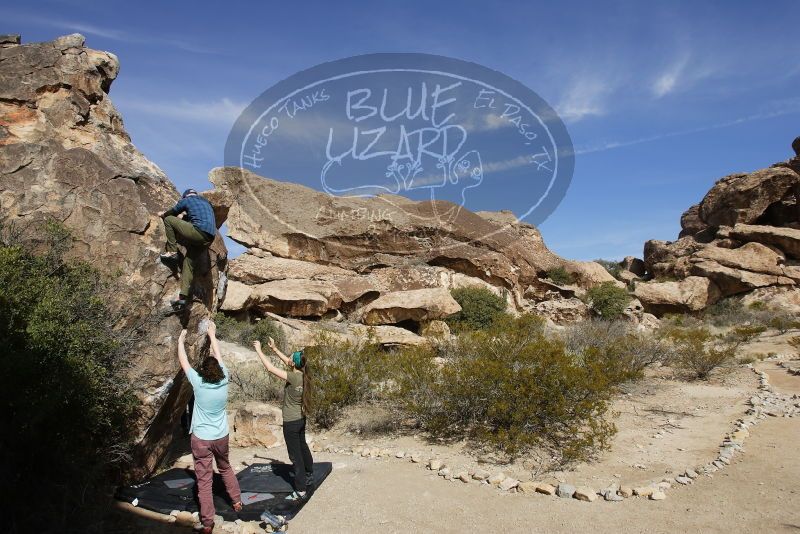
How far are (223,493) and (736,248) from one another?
91.4 feet

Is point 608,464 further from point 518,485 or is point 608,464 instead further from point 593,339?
point 593,339

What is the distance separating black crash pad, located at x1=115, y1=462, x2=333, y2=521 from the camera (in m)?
4.44

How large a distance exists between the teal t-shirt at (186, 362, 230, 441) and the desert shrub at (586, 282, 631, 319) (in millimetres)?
19858

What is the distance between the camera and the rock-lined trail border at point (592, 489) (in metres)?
4.73

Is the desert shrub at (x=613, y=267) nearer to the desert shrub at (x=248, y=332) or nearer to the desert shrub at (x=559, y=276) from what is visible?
the desert shrub at (x=559, y=276)

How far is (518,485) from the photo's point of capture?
5016 mm

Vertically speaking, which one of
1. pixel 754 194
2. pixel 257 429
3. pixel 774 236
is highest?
pixel 754 194

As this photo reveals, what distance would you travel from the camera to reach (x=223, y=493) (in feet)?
15.8

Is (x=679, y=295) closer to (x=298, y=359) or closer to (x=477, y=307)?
(x=477, y=307)

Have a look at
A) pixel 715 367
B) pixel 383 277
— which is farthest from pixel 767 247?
pixel 383 277

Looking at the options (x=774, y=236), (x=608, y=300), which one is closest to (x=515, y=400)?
(x=608, y=300)

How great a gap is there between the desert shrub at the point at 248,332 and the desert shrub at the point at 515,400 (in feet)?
22.1

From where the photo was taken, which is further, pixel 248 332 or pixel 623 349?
pixel 248 332

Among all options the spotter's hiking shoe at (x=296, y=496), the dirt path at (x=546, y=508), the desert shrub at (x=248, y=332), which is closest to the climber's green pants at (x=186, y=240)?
the spotter's hiking shoe at (x=296, y=496)
